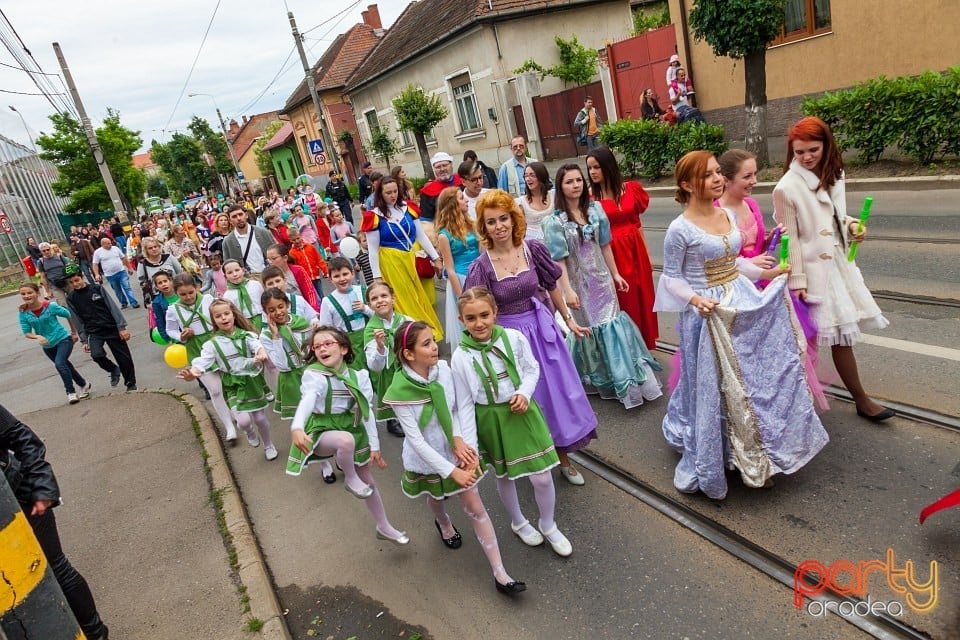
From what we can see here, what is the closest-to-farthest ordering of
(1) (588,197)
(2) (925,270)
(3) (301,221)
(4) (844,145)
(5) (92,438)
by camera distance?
(1) (588,197), (2) (925,270), (5) (92,438), (4) (844,145), (3) (301,221)

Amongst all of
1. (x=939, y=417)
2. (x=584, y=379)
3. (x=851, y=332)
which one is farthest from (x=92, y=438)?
(x=939, y=417)

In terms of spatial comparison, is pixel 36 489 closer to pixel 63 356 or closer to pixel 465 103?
pixel 63 356

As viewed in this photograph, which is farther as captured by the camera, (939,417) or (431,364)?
(939,417)

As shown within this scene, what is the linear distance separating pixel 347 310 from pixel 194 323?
1.84 meters

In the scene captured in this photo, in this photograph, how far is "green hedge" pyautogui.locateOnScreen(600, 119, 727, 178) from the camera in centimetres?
1404

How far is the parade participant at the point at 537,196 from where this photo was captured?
5391 mm

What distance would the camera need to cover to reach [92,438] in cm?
700

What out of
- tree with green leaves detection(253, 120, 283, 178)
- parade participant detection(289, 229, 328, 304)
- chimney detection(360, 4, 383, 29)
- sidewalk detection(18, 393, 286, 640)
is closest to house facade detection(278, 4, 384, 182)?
chimney detection(360, 4, 383, 29)

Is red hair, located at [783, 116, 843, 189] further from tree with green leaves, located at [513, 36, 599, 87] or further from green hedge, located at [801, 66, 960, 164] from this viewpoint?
tree with green leaves, located at [513, 36, 599, 87]

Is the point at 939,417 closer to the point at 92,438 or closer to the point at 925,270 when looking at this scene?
the point at 925,270

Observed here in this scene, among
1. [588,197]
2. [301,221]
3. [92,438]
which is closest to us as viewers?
[588,197]

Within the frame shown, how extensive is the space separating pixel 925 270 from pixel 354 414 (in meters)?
5.85

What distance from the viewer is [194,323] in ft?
20.2

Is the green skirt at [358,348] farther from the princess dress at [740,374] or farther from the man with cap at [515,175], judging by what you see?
the man with cap at [515,175]
